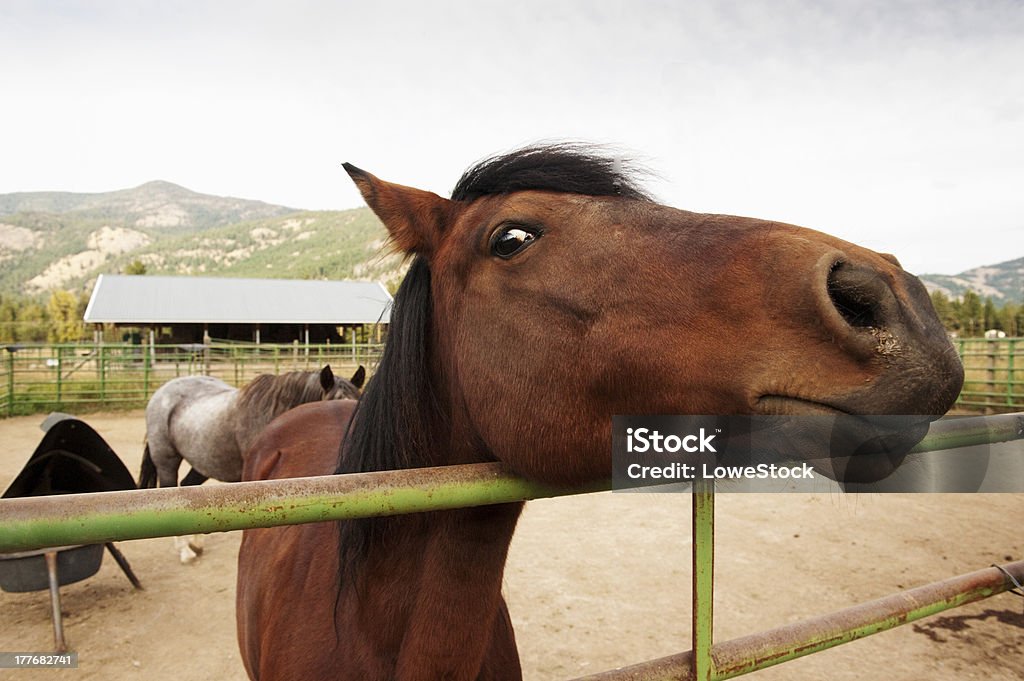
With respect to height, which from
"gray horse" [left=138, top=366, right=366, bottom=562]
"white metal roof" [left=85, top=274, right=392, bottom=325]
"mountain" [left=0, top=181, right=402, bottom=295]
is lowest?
"gray horse" [left=138, top=366, right=366, bottom=562]

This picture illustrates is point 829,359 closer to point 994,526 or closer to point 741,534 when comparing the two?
point 741,534

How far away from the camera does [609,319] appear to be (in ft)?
A: 4.03

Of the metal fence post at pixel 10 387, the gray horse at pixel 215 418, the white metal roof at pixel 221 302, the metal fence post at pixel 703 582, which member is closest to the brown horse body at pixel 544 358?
the metal fence post at pixel 703 582

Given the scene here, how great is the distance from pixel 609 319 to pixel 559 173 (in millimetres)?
466

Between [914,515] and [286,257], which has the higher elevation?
[286,257]

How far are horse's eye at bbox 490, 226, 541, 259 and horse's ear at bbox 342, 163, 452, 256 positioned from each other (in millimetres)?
244

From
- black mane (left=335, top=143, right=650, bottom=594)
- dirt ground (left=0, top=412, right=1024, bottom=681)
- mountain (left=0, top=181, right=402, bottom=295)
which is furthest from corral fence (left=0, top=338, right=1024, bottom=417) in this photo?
mountain (left=0, top=181, right=402, bottom=295)

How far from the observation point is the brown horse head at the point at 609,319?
0.95m

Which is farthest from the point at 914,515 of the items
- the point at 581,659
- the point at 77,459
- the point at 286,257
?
the point at 286,257

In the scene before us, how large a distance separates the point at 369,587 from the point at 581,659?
9.70ft

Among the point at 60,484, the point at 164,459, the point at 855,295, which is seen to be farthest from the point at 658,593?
the point at 164,459

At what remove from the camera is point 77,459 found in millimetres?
4629

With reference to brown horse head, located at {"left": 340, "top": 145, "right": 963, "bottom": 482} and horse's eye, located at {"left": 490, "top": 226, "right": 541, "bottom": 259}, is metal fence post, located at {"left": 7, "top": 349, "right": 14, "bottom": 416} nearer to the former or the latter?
brown horse head, located at {"left": 340, "top": 145, "right": 963, "bottom": 482}

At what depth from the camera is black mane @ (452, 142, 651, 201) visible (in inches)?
57.9
